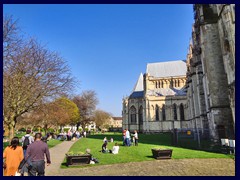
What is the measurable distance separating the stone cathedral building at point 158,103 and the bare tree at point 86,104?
9.87 metres

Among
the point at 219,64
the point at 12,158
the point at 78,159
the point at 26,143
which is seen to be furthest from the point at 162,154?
the point at 219,64

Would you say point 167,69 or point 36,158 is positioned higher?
point 167,69

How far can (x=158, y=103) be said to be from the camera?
53.5 m

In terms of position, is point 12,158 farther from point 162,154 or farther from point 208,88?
point 208,88

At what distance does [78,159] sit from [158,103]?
4537 centimetres

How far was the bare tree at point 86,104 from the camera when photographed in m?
52.7

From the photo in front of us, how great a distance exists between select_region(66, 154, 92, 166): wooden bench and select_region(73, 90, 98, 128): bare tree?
141 ft

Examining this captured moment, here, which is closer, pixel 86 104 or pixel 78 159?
pixel 78 159

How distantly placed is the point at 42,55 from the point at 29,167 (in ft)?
38.4

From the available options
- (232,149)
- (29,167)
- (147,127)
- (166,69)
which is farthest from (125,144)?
(166,69)

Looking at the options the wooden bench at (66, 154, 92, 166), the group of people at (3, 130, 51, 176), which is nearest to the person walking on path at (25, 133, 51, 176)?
the group of people at (3, 130, 51, 176)

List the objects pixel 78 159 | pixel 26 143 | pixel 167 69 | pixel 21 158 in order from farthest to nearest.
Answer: pixel 167 69, pixel 78 159, pixel 26 143, pixel 21 158

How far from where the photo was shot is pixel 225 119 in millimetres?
17094

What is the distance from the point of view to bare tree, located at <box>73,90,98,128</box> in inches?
2074
